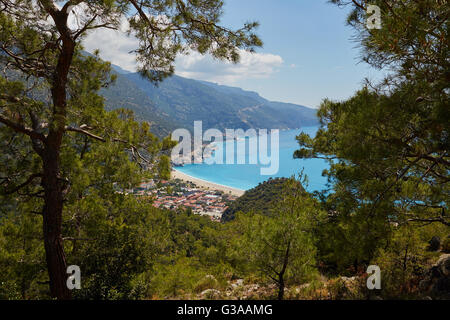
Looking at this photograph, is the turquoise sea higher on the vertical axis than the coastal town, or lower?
higher

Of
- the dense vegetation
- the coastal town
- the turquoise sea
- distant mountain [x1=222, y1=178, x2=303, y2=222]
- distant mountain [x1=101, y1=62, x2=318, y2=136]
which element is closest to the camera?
the dense vegetation

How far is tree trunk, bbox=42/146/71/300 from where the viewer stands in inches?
105

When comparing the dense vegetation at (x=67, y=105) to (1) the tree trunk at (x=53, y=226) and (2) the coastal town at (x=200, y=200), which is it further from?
(2) the coastal town at (x=200, y=200)

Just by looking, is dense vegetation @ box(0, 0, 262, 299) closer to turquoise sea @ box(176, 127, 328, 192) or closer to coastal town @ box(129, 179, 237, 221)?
coastal town @ box(129, 179, 237, 221)

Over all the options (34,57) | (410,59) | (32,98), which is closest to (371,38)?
(410,59)

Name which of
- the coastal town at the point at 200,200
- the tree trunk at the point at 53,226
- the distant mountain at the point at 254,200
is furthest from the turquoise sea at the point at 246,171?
the tree trunk at the point at 53,226

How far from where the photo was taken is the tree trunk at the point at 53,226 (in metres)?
2.67

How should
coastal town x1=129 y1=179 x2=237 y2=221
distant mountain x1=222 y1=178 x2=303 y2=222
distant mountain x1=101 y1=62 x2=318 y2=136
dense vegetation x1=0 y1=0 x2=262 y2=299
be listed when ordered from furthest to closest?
distant mountain x1=101 y1=62 x2=318 y2=136 → coastal town x1=129 y1=179 x2=237 y2=221 → distant mountain x1=222 y1=178 x2=303 y2=222 → dense vegetation x1=0 y1=0 x2=262 y2=299

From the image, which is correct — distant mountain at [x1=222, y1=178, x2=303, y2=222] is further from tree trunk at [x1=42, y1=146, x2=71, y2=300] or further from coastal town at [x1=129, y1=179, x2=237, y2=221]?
tree trunk at [x1=42, y1=146, x2=71, y2=300]

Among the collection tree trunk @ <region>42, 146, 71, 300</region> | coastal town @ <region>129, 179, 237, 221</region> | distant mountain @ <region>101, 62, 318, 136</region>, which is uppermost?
distant mountain @ <region>101, 62, 318, 136</region>

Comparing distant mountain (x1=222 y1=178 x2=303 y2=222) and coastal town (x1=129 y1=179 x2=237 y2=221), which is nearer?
distant mountain (x1=222 y1=178 x2=303 y2=222)

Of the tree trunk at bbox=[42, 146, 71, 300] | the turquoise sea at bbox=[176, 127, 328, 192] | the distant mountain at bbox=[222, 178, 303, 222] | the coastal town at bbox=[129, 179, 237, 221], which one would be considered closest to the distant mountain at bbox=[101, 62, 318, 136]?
the turquoise sea at bbox=[176, 127, 328, 192]

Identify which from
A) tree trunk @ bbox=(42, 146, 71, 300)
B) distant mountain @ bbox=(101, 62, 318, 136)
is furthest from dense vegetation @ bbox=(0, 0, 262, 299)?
distant mountain @ bbox=(101, 62, 318, 136)

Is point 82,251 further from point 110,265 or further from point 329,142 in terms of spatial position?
point 329,142
